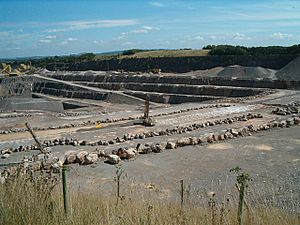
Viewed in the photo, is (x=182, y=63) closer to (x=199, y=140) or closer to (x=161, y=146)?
(x=199, y=140)

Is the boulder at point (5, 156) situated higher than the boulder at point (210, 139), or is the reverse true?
the boulder at point (210, 139)

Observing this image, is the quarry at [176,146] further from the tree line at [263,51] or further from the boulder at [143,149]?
the tree line at [263,51]

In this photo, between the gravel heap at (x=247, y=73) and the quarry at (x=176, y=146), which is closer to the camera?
the quarry at (x=176, y=146)

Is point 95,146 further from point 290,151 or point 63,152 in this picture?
point 290,151

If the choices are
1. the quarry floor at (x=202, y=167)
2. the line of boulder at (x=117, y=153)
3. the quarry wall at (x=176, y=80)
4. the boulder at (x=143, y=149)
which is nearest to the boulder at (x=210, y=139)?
the line of boulder at (x=117, y=153)

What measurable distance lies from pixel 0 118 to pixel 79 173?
73.8ft

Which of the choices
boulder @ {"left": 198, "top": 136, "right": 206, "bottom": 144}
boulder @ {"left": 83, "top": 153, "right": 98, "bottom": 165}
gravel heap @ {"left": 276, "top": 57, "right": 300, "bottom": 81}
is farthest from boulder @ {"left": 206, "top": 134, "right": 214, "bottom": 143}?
gravel heap @ {"left": 276, "top": 57, "right": 300, "bottom": 81}

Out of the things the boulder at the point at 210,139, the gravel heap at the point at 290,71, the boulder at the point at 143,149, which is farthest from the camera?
Answer: the gravel heap at the point at 290,71

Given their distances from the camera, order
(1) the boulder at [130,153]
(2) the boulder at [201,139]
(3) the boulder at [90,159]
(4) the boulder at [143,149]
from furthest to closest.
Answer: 1. (2) the boulder at [201,139]
2. (4) the boulder at [143,149]
3. (1) the boulder at [130,153]
4. (3) the boulder at [90,159]

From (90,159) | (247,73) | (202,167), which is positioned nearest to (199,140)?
(202,167)

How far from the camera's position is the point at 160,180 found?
11.6 metres

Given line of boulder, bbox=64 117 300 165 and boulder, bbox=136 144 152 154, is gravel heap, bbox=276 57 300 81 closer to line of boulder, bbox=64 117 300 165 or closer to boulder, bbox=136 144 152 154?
line of boulder, bbox=64 117 300 165

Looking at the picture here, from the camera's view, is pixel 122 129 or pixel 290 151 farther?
pixel 122 129

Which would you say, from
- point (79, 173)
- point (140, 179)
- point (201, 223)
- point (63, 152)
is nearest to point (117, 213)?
point (201, 223)
